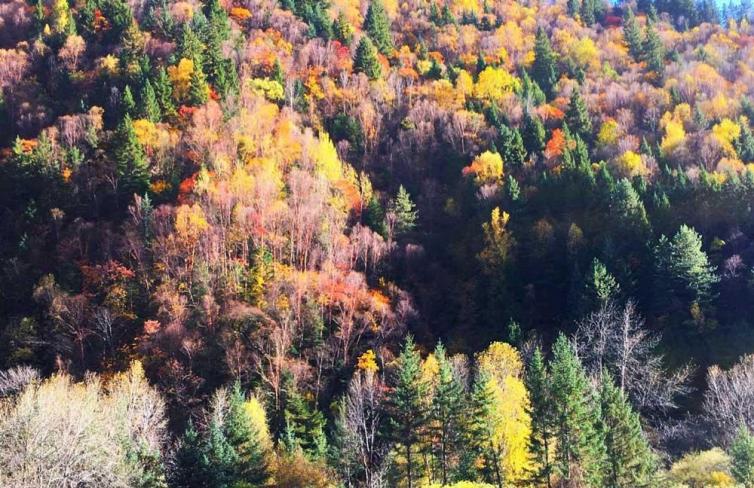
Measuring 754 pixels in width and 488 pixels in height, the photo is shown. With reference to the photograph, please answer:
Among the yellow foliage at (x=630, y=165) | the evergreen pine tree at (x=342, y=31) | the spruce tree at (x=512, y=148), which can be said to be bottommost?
the yellow foliage at (x=630, y=165)

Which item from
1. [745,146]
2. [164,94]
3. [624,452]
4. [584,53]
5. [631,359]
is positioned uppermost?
[584,53]

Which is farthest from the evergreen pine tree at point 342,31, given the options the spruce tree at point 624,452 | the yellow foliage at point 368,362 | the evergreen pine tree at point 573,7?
the spruce tree at point 624,452

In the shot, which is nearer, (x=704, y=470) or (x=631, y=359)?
(x=704, y=470)

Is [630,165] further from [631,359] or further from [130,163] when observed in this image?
[130,163]

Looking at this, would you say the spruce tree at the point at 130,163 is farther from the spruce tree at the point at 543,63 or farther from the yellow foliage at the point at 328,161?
the spruce tree at the point at 543,63

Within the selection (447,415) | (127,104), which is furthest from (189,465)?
(127,104)

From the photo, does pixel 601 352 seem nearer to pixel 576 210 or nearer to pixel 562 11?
pixel 576 210
